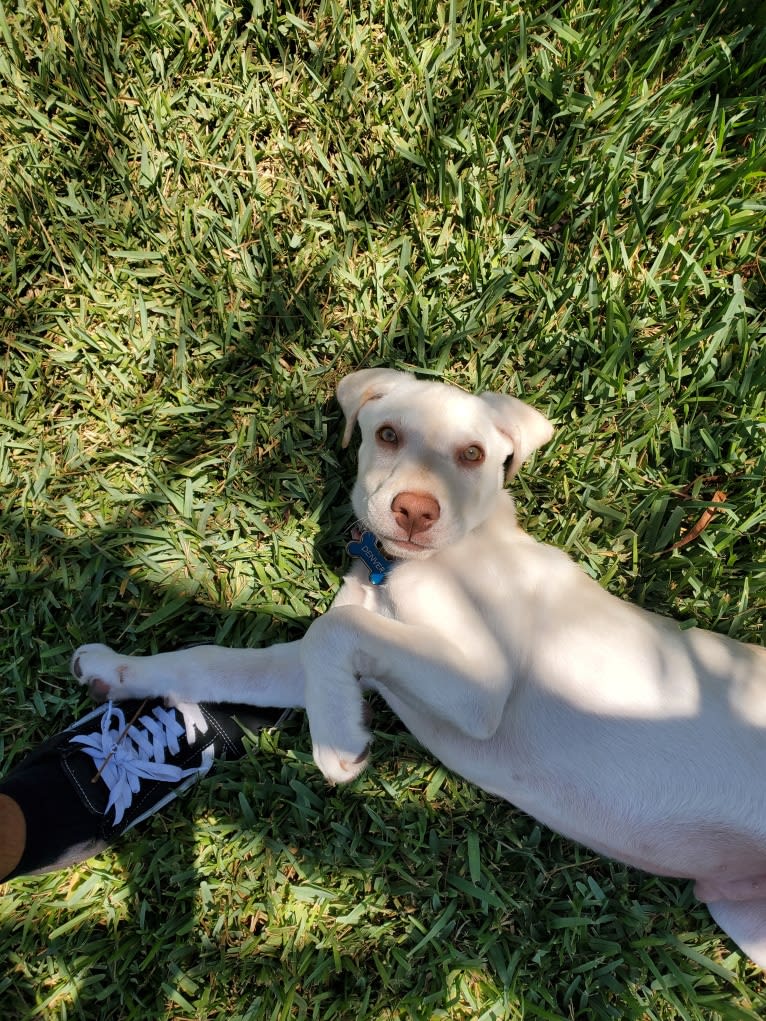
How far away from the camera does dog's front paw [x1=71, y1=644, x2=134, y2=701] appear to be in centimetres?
314

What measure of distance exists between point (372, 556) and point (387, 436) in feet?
1.67

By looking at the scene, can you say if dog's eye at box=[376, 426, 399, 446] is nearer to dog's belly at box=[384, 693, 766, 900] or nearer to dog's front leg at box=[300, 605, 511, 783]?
dog's front leg at box=[300, 605, 511, 783]

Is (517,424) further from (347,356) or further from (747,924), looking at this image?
(747,924)

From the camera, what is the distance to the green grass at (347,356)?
3.24 m

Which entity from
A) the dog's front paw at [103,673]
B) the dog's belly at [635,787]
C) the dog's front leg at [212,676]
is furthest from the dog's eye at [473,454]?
the dog's front paw at [103,673]

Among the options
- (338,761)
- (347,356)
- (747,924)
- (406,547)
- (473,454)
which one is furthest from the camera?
(347,356)

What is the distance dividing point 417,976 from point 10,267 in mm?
3921

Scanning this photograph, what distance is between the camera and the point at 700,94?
3.47 meters

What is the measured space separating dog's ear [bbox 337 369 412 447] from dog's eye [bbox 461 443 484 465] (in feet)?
1.58

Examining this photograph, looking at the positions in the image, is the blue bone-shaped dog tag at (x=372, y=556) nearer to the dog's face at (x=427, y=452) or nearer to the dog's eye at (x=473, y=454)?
the dog's face at (x=427, y=452)

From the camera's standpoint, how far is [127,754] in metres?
3.22

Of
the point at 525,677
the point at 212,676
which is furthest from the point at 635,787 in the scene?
the point at 212,676

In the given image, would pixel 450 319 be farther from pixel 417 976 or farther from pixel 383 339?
pixel 417 976

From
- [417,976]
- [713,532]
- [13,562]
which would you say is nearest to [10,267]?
[13,562]
